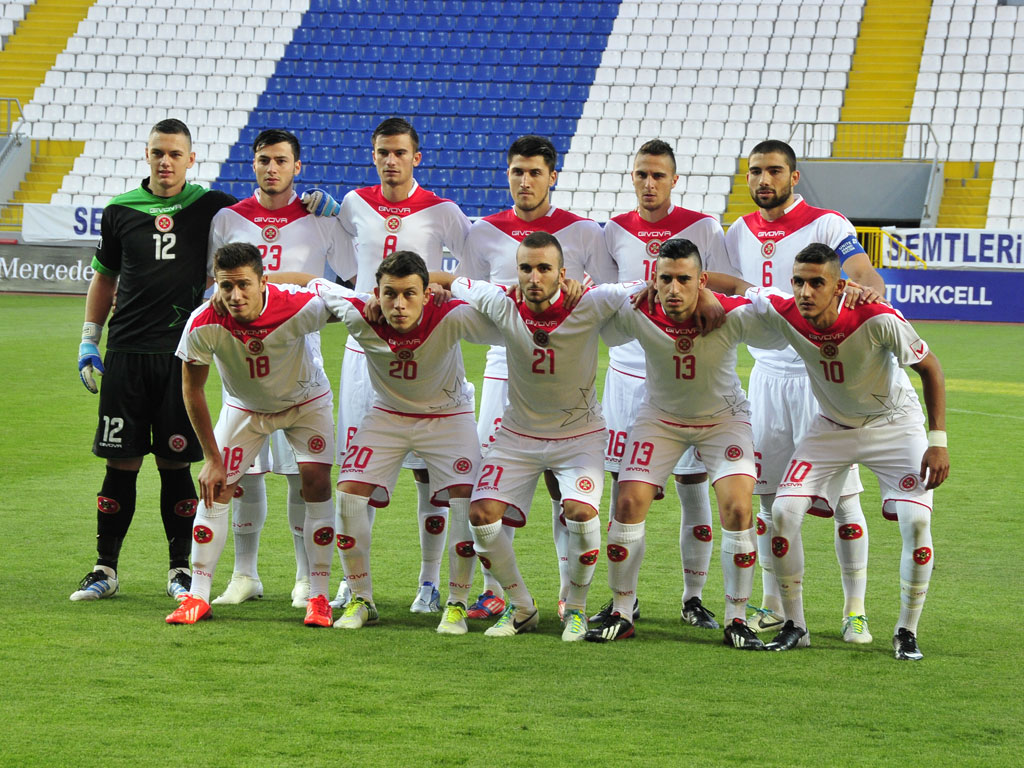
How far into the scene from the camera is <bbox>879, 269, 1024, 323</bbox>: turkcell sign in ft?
62.5

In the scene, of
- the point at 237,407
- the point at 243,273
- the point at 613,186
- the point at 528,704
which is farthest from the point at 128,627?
the point at 613,186

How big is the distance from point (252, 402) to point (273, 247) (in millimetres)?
895

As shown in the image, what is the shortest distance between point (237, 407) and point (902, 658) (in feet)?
9.70

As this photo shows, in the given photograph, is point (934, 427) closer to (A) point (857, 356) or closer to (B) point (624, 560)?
(A) point (857, 356)

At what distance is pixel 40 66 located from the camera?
27.3 meters

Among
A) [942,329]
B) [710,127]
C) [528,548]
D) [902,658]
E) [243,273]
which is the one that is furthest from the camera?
[710,127]

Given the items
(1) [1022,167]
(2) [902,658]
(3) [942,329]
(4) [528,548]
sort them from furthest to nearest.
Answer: (1) [1022,167] < (3) [942,329] < (4) [528,548] < (2) [902,658]

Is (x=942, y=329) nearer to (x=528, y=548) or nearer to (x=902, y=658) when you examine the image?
(x=528, y=548)

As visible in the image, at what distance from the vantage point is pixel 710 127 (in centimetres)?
2423

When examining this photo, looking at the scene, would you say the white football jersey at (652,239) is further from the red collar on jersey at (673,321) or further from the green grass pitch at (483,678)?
the green grass pitch at (483,678)

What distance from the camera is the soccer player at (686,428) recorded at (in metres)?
5.02

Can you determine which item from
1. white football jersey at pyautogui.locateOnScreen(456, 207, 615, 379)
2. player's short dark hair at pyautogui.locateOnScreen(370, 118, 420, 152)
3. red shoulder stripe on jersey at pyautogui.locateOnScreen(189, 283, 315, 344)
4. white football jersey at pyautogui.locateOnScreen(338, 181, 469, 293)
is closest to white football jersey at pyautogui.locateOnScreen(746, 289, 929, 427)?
white football jersey at pyautogui.locateOnScreen(456, 207, 615, 379)

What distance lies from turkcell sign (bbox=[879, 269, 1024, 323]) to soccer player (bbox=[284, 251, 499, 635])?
15080mm

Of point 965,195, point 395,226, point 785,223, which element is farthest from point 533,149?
point 965,195
